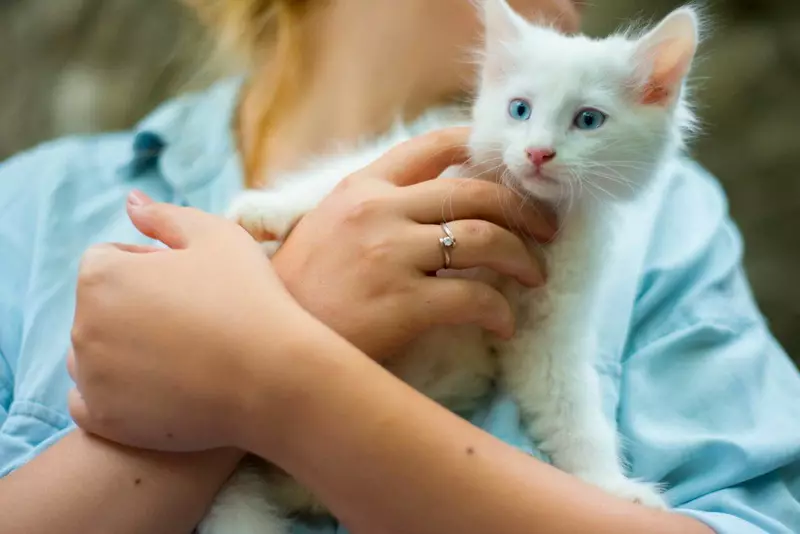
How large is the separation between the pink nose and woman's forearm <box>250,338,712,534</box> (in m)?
0.19

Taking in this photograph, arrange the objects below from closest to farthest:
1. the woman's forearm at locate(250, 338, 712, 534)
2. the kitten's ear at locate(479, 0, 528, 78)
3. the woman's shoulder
A: the woman's forearm at locate(250, 338, 712, 534)
the kitten's ear at locate(479, 0, 528, 78)
the woman's shoulder

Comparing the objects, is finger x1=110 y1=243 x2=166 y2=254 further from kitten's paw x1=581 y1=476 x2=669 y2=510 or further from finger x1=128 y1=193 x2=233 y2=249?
kitten's paw x1=581 y1=476 x2=669 y2=510

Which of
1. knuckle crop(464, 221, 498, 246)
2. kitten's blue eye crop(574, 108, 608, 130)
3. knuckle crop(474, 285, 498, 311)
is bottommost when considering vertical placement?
knuckle crop(474, 285, 498, 311)

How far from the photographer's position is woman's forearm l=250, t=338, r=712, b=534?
454 mm

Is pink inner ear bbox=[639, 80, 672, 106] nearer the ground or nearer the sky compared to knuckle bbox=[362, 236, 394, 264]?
nearer the sky

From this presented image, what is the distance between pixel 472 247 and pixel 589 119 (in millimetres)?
131

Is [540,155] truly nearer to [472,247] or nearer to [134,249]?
[472,247]

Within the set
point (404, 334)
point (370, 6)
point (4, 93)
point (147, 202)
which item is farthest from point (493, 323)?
point (4, 93)

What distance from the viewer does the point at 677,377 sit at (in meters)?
0.64

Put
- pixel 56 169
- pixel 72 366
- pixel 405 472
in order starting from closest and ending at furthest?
1. pixel 405 472
2. pixel 72 366
3. pixel 56 169

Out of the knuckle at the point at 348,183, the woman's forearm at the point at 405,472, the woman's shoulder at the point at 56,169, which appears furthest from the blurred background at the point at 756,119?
the woman's forearm at the point at 405,472

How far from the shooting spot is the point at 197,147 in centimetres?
89

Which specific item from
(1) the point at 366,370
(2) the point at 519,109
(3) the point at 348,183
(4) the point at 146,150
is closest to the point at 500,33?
(2) the point at 519,109

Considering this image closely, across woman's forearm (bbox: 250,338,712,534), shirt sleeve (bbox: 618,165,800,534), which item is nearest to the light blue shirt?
shirt sleeve (bbox: 618,165,800,534)
